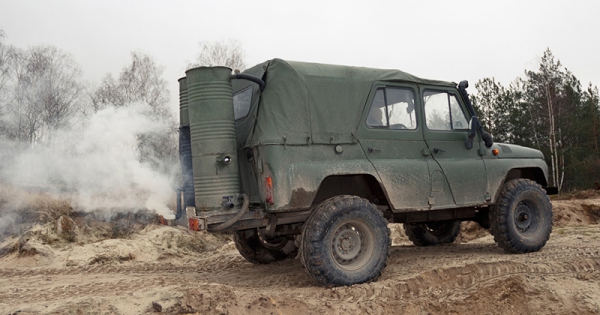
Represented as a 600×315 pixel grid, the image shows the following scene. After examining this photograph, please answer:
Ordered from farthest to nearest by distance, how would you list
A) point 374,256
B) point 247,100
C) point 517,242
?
point 517,242 → point 247,100 → point 374,256

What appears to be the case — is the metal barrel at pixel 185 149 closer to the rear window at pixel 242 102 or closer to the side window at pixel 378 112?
the rear window at pixel 242 102

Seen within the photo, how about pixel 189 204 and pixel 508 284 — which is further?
pixel 189 204

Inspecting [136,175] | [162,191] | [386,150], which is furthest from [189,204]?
[136,175]

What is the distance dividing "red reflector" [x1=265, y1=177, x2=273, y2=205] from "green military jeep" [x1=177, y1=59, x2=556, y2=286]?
0.07 ft

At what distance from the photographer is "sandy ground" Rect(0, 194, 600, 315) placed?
4.77 m

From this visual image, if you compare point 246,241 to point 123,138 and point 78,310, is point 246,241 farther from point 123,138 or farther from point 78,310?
point 123,138

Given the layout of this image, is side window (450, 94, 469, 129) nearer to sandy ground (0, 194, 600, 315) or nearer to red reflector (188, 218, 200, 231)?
sandy ground (0, 194, 600, 315)

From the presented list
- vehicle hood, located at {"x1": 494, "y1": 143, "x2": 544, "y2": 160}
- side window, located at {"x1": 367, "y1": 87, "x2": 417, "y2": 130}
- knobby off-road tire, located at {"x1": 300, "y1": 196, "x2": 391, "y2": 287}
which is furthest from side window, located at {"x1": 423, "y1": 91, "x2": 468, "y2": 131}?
knobby off-road tire, located at {"x1": 300, "y1": 196, "x2": 391, "y2": 287}

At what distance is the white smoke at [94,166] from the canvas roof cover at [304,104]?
4.08 meters

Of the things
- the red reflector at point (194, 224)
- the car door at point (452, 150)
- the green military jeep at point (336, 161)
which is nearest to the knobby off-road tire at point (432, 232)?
the green military jeep at point (336, 161)

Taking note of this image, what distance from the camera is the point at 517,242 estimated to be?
7.13m

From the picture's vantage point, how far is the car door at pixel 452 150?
6555 mm

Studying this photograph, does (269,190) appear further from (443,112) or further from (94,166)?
(94,166)

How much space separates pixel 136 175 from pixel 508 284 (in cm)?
658
